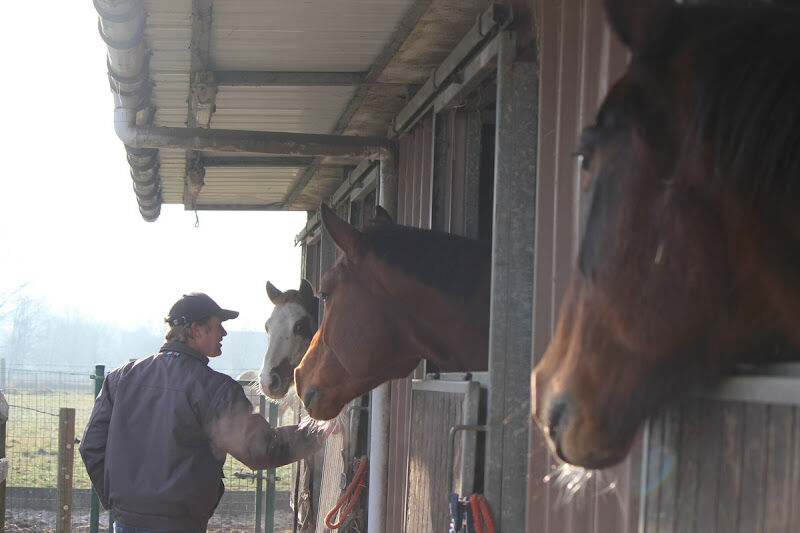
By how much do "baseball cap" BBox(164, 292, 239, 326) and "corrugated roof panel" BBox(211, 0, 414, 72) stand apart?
4.26 ft

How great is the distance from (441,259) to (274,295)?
4334 mm

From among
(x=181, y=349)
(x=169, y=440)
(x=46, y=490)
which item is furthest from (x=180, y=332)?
(x=46, y=490)

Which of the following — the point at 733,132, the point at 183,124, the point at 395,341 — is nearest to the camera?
the point at 733,132

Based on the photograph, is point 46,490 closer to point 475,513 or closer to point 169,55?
point 169,55

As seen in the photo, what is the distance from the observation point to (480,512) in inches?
115

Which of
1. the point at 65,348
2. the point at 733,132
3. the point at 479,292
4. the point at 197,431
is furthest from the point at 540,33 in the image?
the point at 65,348

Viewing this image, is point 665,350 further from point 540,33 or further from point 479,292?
point 479,292

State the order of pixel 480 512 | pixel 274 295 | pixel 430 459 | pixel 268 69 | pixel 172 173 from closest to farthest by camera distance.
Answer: pixel 480 512 → pixel 430 459 → pixel 268 69 → pixel 172 173 → pixel 274 295

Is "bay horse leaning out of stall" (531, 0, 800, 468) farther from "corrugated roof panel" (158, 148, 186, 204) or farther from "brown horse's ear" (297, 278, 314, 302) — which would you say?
"brown horse's ear" (297, 278, 314, 302)

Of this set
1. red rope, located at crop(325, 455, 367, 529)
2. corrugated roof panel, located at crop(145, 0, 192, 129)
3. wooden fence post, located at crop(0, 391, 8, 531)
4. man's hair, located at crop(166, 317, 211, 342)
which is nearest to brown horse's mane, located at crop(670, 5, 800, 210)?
corrugated roof panel, located at crop(145, 0, 192, 129)

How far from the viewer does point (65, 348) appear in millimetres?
88062

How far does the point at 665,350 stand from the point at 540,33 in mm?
1745

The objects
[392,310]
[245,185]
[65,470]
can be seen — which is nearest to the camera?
[392,310]

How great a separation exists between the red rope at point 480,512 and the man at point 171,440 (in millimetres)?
1416
